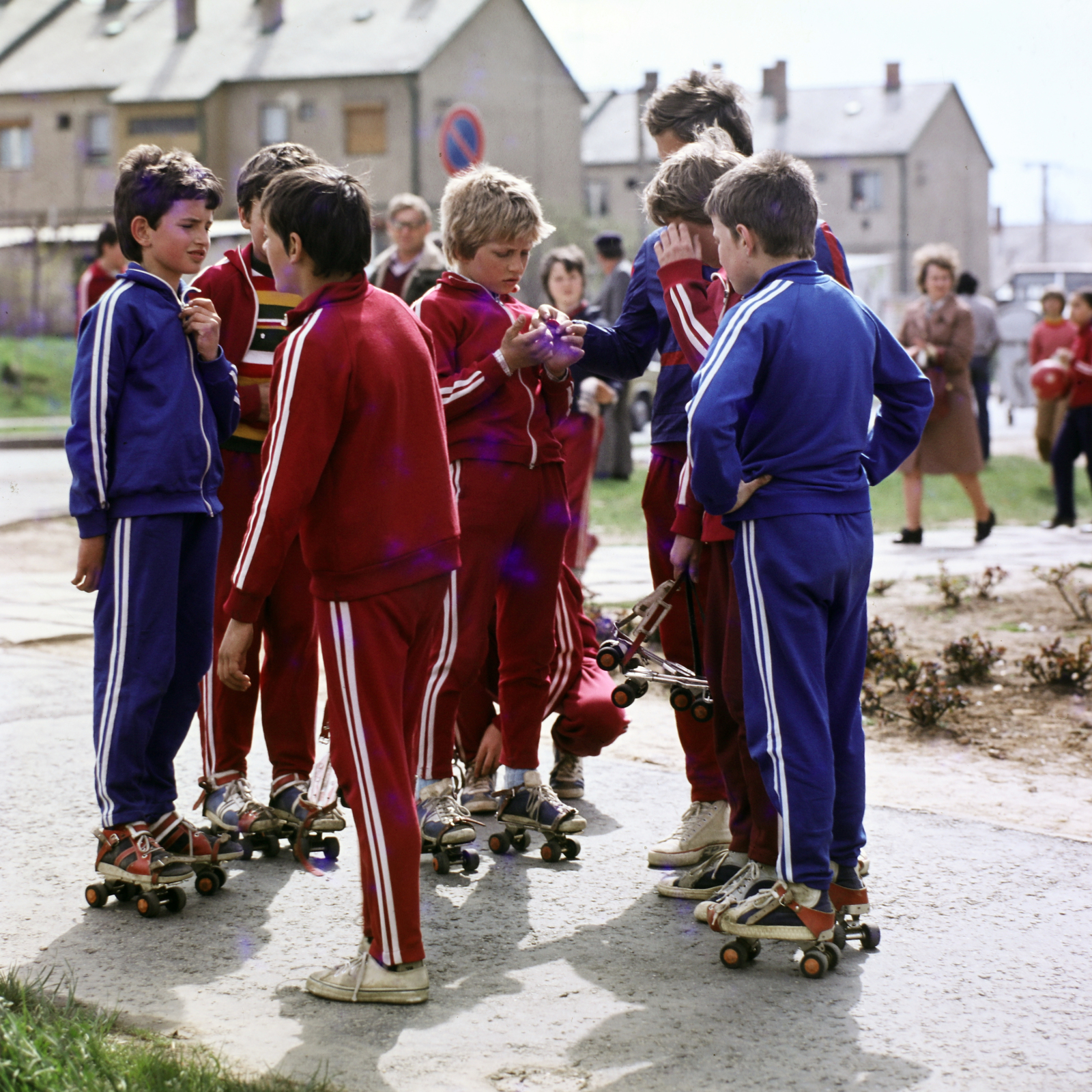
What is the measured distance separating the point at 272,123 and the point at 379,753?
46643 millimetres

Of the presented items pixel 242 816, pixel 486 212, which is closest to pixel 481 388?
pixel 486 212

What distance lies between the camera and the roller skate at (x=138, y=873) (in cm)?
371

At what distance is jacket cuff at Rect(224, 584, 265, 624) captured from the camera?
3188 millimetres

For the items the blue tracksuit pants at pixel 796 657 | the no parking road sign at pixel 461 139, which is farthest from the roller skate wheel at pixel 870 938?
the no parking road sign at pixel 461 139

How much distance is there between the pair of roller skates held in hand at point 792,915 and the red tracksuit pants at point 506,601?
0.95 metres

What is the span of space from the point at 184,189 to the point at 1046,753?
3.61 meters

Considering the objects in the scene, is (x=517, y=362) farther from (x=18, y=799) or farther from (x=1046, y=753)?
(x=1046, y=753)

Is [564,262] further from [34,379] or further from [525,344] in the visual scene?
[34,379]

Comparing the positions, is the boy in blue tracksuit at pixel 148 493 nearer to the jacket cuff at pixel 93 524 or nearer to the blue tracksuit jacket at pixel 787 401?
the jacket cuff at pixel 93 524

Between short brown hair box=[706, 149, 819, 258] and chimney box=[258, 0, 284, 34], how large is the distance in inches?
1934

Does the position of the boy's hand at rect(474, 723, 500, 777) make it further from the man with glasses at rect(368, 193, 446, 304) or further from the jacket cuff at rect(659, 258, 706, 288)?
the man with glasses at rect(368, 193, 446, 304)

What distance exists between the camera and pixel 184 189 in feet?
12.7

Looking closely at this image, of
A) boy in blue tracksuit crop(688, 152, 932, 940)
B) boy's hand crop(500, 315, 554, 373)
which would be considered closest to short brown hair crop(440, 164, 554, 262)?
boy's hand crop(500, 315, 554, 373)

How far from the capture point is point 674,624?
168 inches
